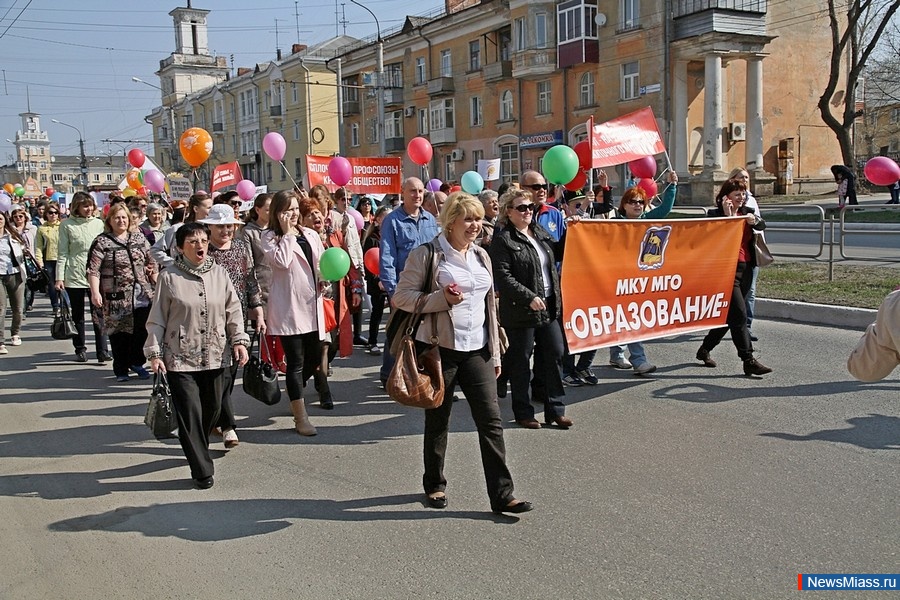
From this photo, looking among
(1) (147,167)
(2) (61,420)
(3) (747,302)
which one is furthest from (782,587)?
(1) (147,167)

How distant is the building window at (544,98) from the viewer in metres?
40.5

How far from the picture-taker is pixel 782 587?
3639 mm

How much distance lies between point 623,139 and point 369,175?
21.3ft

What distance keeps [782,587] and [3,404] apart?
712 cm

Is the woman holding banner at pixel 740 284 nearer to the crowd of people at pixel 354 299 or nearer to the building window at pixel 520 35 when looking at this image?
the crowd of people at pixel 354 299

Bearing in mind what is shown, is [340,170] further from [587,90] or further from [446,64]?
[446,64]

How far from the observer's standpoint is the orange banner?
267 inches

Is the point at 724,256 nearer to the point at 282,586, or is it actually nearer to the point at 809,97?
the point at 282,586

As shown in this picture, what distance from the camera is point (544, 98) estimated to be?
4081 cm

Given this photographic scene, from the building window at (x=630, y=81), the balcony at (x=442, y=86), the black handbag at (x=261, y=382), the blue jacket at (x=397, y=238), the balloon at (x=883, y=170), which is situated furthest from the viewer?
the balcony at (x=442, y=86)

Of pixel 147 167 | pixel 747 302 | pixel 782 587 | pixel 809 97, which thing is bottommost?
pixel 782 587

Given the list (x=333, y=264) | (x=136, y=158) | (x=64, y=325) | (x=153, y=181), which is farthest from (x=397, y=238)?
(x=136, y=158)

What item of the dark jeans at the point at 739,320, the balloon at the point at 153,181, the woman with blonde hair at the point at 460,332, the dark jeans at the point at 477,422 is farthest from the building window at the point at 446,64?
the dark jeans at the point at 477,422

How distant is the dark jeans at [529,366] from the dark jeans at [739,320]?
215 cm
